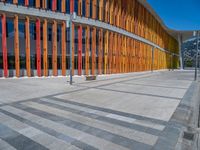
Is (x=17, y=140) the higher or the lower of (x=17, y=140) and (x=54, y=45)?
the lower

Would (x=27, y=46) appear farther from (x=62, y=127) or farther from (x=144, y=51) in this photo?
(x=144, y=51)

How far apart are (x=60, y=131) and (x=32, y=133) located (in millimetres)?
811

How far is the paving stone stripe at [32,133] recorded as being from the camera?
4.46 m

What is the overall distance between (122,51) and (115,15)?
6.95m

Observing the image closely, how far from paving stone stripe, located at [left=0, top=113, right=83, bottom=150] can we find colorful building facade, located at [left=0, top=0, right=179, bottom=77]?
16995mm

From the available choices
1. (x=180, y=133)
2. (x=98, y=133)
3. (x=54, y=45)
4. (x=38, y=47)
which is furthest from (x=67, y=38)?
(x=180, y=133)

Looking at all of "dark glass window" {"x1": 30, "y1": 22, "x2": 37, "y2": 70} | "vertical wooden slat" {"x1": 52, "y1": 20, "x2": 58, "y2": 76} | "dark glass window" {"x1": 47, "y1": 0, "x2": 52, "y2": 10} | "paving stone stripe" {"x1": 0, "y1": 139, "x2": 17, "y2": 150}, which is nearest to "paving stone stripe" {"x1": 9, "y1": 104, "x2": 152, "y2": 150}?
"paving stone stripe" {"x1": 0, "y1": 139, "x2": 17, "y2": 150}

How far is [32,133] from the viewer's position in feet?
16.8

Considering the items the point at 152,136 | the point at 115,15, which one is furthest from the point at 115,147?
the point at 115,15

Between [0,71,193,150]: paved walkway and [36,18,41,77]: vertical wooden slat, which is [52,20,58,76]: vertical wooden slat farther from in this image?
[0,71,193,150]: paved walkway

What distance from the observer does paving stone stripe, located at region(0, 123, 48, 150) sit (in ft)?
14.1

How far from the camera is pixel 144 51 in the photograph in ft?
146

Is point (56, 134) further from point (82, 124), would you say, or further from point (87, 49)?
point (87, 49)

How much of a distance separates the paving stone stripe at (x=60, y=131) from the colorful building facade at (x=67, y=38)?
53.9 ft
